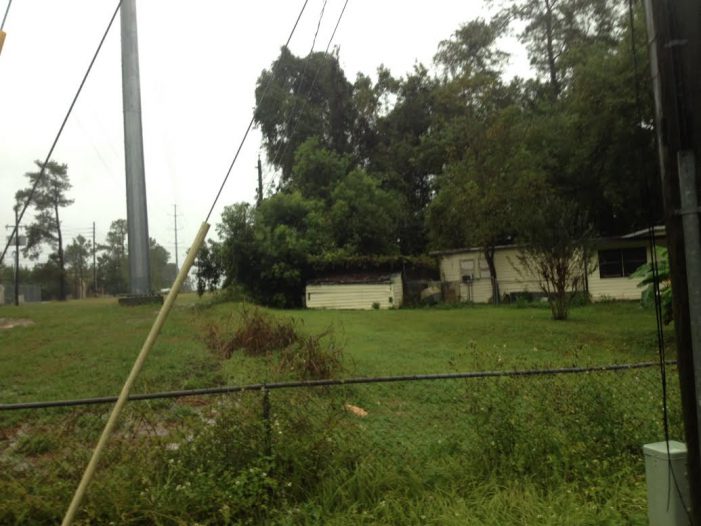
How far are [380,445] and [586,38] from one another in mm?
25933

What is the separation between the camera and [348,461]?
154 inches

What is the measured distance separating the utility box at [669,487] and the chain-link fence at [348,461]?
368 mm

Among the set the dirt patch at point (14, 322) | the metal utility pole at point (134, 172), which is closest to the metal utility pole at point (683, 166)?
the metal utility pole at point (134, 172)

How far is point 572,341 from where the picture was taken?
471 inches

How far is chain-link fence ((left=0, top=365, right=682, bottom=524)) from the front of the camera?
11.2 feet

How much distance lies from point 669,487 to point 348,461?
1925 mm

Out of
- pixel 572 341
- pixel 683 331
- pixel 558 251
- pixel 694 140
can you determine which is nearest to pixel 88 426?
pixel 683 331

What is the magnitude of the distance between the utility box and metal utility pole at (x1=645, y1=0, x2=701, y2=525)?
0.68 feet

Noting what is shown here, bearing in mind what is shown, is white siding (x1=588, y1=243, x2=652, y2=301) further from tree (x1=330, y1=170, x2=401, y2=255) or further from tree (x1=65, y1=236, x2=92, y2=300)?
tree (x1=65, y1=236, x2=92, y2=300)

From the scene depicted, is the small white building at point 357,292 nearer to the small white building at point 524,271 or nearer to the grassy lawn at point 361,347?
the small white building at point 524,271

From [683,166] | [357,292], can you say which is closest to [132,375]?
[683,166]

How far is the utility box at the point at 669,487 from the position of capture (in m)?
2.90

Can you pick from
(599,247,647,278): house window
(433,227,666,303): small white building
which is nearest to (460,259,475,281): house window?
(433,227,666,303): small white building

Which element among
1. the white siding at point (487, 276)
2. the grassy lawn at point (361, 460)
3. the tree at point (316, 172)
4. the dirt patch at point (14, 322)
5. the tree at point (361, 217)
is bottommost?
the grassy lawn at point (361, 460)
